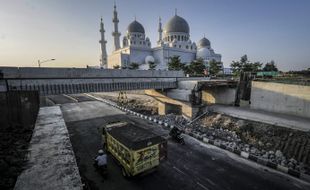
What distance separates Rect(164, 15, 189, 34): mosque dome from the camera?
3413 inches

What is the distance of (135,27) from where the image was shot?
300 feet

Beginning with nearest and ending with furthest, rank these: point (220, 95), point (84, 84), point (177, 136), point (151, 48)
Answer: point (177, 136)
point (84, 84)
point (220, 95)
point (151, 48)

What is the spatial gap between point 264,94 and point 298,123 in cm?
782

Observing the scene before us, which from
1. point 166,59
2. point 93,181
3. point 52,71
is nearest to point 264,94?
point 93,181

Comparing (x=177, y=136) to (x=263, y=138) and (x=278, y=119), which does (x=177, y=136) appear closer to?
(x=263, y=138)

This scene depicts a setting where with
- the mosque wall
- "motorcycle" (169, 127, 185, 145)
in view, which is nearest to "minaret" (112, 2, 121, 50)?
the mosque wall

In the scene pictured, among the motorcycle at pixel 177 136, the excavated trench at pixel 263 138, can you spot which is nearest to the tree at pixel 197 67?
the excavated trench at pixel 263 138

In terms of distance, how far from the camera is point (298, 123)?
59.9 feet

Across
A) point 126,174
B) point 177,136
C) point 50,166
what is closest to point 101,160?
point 126,174

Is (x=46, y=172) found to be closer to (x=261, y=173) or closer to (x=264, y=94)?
(x=261, y=173)

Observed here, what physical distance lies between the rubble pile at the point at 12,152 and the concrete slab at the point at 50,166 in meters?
0.50

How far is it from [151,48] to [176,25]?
17.5m

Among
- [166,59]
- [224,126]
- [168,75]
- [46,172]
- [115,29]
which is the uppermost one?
[115,29]

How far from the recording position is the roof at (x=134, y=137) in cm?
897
